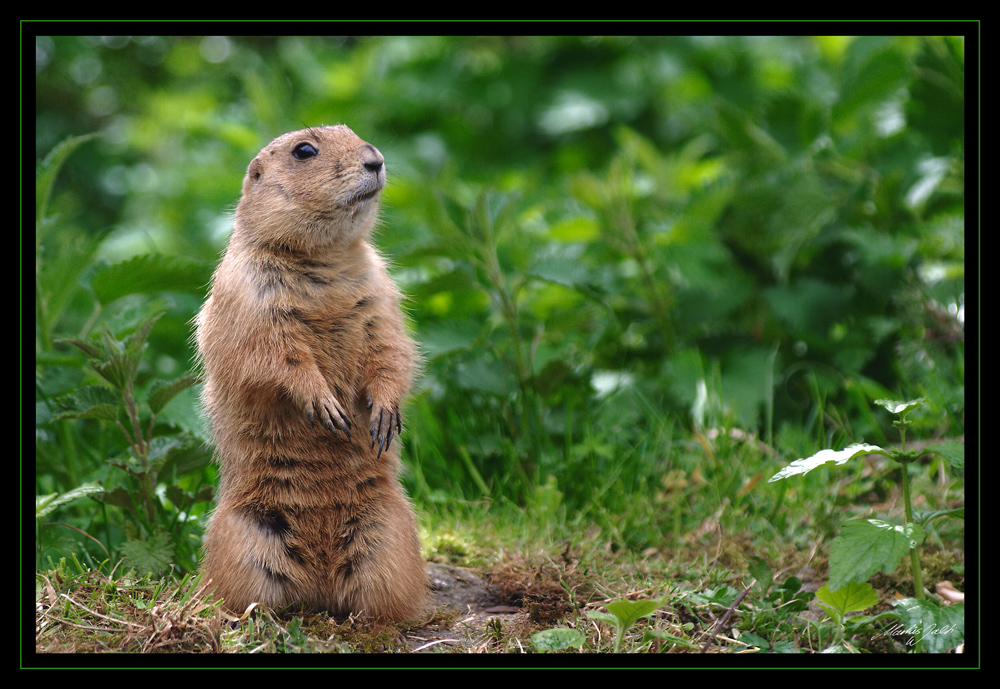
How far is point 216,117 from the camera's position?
5.88m

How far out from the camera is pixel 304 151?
2.87 metres

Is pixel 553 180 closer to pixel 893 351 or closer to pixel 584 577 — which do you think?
pixel 893 351

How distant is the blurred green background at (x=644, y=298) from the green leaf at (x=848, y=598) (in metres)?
0.81

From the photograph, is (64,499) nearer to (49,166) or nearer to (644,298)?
(49,166)

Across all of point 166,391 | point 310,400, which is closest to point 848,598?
point 310,400

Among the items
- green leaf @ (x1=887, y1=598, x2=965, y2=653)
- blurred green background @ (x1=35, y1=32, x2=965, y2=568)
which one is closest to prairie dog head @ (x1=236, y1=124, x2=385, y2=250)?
blurred green background @ (x1=35, y1=32, x2=965, y2=568)

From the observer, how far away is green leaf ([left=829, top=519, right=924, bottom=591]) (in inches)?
93.8

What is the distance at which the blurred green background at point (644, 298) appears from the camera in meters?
3.54

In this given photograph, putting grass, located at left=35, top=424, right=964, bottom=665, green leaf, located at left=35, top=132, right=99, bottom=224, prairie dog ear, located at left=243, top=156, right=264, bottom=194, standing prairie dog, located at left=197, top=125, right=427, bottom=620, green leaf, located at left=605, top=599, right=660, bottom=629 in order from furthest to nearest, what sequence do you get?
green leaf, located at left=35, top=132, right=99, bottom=224
prairie dog ear, located at left=243, top=156, right=264, bottom=194
standing prairie dog, located at left=197, top=125, right=427, bottom=620
grass, located at left=35, top=424, right=964, bottom=665
green leaf, located at left=605, top=599, right=660, bottom=629

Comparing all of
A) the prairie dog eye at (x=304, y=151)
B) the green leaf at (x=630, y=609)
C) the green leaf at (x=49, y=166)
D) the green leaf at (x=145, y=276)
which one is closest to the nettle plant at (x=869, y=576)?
the green leaf at (x=630, y=609)

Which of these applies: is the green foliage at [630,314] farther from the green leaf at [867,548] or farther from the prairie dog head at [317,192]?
the prairie dog head at [317,192]

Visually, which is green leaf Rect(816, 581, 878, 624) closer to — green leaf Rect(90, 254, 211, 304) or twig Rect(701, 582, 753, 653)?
twig Rect(701, 582, 753, 653)

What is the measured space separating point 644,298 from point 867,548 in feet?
8.13

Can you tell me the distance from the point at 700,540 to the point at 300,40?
8186 mm
